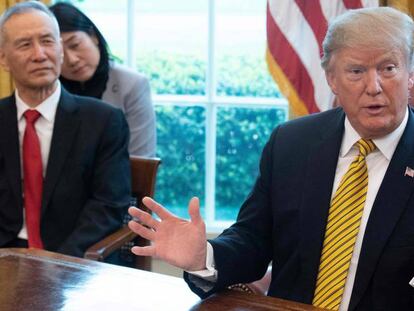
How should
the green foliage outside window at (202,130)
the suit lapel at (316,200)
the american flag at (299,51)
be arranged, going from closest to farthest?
the suit lapel at (316,200), the american flag at (299,51), the green foliage outside window at (202,130)

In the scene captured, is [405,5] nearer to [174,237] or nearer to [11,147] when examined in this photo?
[11,147]

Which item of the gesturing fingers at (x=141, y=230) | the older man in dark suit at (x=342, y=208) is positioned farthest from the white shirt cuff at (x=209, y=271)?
the gesturing fingers at (x=141, y=230)

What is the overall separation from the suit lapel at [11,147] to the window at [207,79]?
4.72 ft

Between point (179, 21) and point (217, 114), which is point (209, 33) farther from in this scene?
point (217, 114)

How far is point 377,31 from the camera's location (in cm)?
175

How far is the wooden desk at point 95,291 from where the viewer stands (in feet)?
5.10

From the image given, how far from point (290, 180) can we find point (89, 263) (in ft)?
1.94

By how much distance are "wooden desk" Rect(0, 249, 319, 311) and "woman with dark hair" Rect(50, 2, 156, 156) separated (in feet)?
5.05

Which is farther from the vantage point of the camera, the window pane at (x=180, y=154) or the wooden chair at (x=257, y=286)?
the window pane at (x=180, y=154)

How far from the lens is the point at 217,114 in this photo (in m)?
4.03

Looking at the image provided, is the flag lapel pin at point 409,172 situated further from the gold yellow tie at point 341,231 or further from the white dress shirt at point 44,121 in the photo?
the white dress shirt at point 44,121

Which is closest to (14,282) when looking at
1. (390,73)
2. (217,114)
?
(390,73)

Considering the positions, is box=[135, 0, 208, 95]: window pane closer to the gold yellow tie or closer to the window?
the window

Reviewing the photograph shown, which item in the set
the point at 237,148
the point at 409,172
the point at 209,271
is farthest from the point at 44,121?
the point at 237,148
